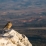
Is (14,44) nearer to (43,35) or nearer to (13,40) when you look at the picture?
(13,40)

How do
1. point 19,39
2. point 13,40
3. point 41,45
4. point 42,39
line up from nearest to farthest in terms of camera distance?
point 13,40
point 19,39
point 41,45
point 42,39

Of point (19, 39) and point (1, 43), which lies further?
point (19, 39)

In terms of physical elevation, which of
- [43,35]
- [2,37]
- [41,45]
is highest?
[2,37]

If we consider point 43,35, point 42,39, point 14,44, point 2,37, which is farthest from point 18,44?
point 43,35

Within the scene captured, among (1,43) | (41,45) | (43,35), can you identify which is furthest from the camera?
(43,35)

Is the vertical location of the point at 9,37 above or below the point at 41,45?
above

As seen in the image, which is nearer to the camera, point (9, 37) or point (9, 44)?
point (9, 44)

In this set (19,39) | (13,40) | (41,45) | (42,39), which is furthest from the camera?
(42,39)

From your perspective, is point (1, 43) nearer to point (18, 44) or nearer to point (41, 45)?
point (18, 44)

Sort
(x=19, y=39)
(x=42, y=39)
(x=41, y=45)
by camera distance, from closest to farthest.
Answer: (x=19, y=39)
(x=41, y=45)
(x=42, y=39)
